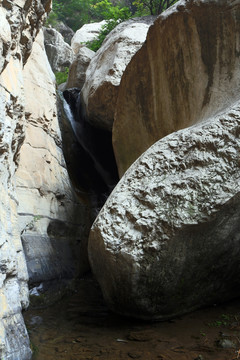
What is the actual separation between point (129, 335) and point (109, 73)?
18.8 feet

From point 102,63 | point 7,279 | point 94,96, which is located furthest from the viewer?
point 102,63

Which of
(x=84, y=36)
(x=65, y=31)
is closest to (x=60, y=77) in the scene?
(x=84, y=36)

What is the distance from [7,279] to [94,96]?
18.5 feet

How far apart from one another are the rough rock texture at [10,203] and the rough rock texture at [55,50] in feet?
32.7

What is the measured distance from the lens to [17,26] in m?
4.13

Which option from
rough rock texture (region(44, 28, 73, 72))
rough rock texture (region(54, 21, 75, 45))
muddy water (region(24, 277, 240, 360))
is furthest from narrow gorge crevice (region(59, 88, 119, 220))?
rough rock texture (region(54, 21, 75, 45))

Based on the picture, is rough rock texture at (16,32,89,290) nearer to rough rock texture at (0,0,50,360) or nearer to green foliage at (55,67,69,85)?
rough rock texture at (0,0,50,360)

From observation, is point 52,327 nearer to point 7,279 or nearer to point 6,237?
point 7,279

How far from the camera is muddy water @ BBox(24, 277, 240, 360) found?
2836mm

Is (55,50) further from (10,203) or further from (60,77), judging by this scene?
(10,203)

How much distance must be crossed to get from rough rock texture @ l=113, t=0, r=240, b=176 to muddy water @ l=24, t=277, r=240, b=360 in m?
2.56

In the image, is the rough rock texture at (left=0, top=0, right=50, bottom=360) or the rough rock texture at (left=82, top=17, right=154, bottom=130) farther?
the rough rock texture at (left=82, top=17, right=154, bottom=130)

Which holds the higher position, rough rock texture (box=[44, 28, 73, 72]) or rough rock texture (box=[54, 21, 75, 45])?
rough rock texture (box=[54, 21, 75, 45])

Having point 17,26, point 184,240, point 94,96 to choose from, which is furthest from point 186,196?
point 94,96
